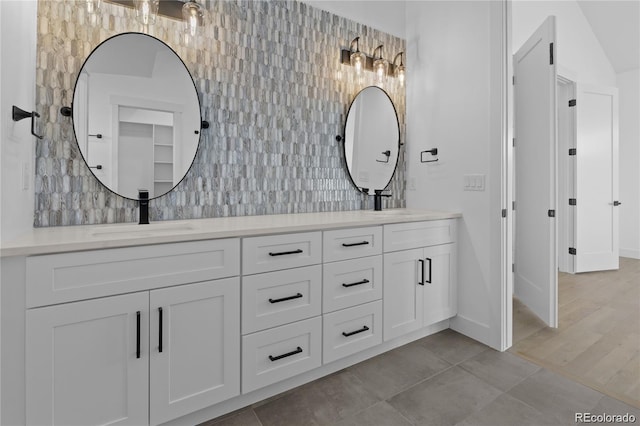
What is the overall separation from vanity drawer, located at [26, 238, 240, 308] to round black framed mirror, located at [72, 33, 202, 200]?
66cm

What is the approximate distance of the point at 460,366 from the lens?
79.7 inches

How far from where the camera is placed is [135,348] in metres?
1.33

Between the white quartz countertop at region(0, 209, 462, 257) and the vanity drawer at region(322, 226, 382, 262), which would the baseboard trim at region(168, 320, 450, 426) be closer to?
the vanity drawer at region(322, 226, 382, 262)

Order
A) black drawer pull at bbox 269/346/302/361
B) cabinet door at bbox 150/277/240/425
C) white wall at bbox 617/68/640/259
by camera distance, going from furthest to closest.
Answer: white wall at bbox 617/68/640/259 < black drawer pull at bbox 269/346/302/361 < cabinet door at bbox 150/277/240/425

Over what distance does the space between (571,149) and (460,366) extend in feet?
11.3

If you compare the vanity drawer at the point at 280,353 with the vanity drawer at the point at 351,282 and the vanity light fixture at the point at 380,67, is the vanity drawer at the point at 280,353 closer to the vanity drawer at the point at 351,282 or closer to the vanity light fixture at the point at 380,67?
the vanity drawer at the point at 351,282

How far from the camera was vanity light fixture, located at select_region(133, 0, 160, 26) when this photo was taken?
177 centimetres

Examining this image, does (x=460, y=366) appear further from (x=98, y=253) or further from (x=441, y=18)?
(x=441, y=18)

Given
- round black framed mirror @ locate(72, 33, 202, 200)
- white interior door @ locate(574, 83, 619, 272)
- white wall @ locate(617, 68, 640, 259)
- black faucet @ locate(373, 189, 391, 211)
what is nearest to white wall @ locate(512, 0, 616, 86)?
white wall @ locate(617, 68, 640, 259)

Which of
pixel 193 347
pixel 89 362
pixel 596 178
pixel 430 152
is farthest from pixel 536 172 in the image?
pixel 89 362

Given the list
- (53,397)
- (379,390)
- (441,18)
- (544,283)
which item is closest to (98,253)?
(53,397)

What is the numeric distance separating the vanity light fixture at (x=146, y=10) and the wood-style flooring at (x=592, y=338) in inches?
118

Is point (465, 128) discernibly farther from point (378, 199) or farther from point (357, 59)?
point (357, 59)

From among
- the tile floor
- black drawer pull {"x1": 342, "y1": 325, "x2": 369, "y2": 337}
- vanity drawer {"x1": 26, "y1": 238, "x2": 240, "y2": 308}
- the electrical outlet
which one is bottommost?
the tile floor
